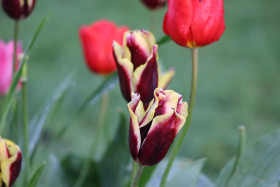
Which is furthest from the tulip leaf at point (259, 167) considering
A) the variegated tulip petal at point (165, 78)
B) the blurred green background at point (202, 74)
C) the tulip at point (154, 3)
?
the blurred green background at point (202, 74)

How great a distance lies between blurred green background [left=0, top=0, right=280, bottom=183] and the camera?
1.56 meters

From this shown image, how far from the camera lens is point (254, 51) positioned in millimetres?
1959

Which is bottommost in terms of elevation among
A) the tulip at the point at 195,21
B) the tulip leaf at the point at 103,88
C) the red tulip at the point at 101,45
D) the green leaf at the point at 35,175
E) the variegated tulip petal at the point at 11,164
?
the red tulip at the point at 101,45

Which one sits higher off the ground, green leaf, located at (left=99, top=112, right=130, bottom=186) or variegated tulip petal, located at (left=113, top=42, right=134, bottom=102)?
variegated tulip petal, located at (left=113, top=42, right=134, bottom=102)

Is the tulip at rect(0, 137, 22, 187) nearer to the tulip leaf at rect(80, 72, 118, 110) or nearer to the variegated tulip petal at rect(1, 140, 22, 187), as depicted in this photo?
the variegated tulip petal at rect(1, 140, 22, 187)

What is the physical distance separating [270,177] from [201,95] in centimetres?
119

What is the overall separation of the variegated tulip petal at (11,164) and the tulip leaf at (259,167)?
0.21m

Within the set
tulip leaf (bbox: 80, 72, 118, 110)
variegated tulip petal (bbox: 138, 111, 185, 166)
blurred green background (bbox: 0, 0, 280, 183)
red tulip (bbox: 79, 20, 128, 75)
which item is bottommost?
blurred green background (bbox: 0, 0, 280, 183)

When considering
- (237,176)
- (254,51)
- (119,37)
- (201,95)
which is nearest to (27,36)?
(201,95)

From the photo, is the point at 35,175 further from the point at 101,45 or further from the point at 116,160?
the point at 101,45

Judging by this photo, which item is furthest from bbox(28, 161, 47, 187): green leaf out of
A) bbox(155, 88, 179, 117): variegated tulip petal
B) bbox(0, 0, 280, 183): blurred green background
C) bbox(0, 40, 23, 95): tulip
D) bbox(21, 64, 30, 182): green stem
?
bbox(0, 0, 280, 183): blurred green background

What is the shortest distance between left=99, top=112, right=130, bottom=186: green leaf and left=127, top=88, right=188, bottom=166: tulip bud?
24 cm

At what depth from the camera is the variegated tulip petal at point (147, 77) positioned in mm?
443

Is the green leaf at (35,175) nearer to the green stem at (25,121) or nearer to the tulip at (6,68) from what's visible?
the green stem at (25,121)
